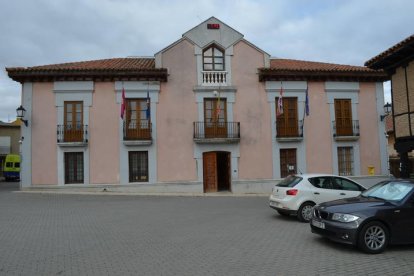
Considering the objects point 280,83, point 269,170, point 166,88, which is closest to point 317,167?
point 269,170

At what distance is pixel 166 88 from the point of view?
2114 cm

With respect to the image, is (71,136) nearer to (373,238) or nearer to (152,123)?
(152,123)

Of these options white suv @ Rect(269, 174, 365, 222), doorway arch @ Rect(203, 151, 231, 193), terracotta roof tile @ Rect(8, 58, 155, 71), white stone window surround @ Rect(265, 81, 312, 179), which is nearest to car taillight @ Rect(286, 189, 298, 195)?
white suv @ Rect(269, 174, 365, 222)

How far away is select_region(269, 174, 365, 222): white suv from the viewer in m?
11.0

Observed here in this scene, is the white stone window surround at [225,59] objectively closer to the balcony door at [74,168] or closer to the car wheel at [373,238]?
the balcony door at [74,168]

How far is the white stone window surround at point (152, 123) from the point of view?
20453 millimetres

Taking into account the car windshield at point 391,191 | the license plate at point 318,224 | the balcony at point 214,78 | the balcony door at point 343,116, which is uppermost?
the balcony at point 214,78

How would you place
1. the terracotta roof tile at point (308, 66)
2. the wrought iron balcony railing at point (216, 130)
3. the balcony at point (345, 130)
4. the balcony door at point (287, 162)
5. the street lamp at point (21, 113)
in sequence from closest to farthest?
the street lamp at point (21, 113), the wrought iron balcony railing at point (216, 130), the balcony door at point (287, 162), the terracotta roof tile at point (308, 66), the balcony at point (345, 130)

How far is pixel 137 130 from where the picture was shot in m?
20.6

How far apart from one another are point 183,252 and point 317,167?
16.3 metres

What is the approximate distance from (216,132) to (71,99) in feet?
26.5

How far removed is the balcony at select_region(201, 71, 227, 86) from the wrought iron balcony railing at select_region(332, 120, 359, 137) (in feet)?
23.0

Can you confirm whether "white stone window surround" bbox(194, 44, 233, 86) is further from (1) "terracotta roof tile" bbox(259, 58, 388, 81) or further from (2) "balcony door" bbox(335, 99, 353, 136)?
(2) "balcony door" bbox(335, 99, 353, 136)

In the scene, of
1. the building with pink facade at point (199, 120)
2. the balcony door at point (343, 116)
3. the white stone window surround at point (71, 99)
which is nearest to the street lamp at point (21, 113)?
the building with pink facade at point (199, 120)
